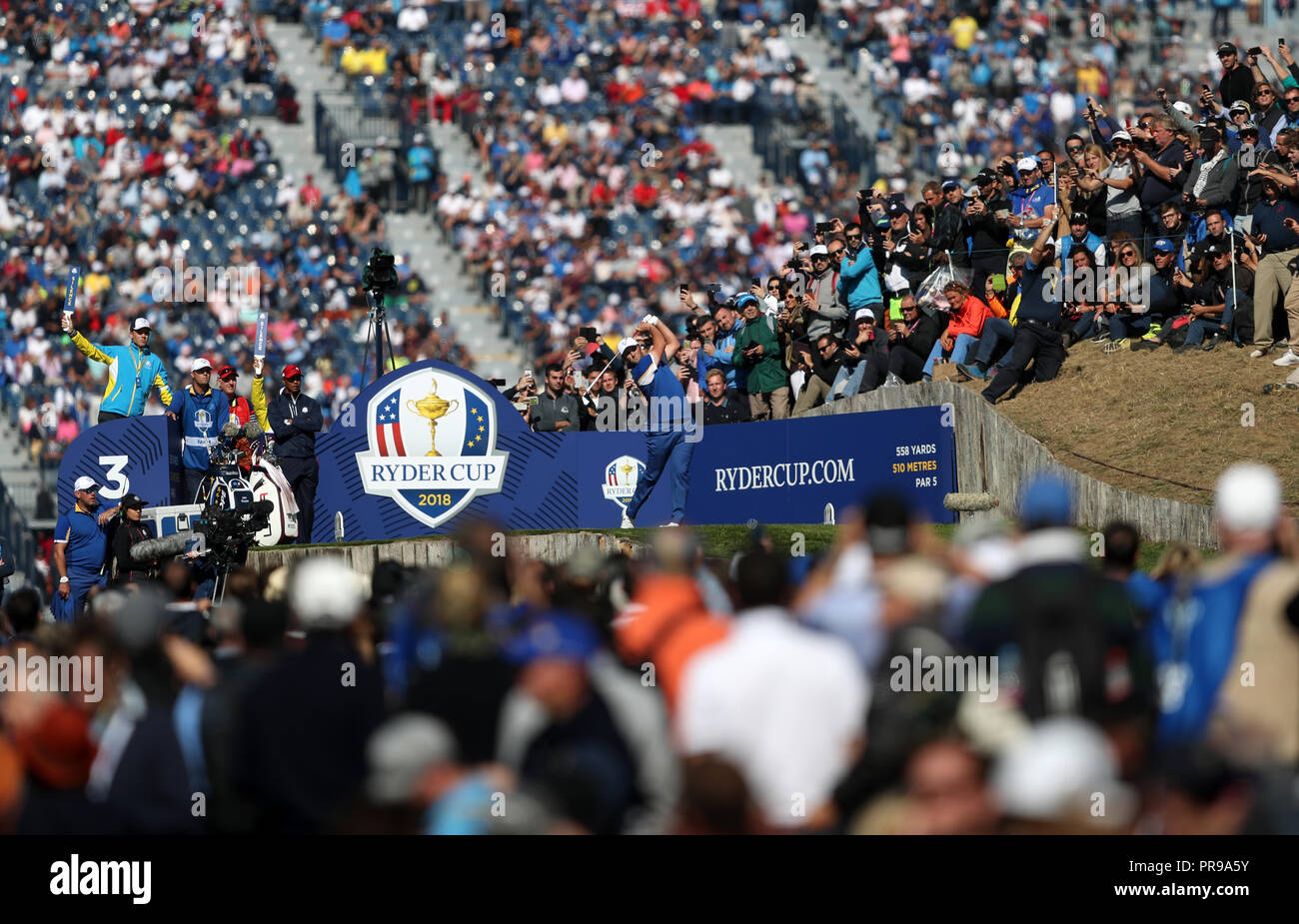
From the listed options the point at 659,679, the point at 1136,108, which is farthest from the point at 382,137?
the point at 659,679

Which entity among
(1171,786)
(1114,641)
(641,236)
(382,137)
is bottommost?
(1171,786)

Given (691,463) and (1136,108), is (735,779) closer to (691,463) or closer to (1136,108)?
(691,463)

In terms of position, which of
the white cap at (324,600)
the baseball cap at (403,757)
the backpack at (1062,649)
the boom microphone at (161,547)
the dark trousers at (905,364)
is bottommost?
the baseball cap at (403,757)

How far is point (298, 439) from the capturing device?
17.6 meters

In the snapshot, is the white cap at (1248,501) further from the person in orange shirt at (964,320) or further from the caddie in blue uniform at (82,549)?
the caddie in blue uniform at (82,549)

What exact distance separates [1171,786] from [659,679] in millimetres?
1976

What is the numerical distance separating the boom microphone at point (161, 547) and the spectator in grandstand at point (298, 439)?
2184 mm

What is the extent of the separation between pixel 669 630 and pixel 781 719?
0.85 m

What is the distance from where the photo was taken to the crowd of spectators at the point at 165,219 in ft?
95.9

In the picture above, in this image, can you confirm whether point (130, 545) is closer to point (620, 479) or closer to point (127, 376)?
point (127, 376)

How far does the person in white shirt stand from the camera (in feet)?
20.5

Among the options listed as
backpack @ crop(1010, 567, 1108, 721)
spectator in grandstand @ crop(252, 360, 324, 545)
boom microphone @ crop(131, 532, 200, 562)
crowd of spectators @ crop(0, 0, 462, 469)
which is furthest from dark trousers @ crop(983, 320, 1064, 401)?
crowd of spectators @ crop(0, 0, 462, 469)

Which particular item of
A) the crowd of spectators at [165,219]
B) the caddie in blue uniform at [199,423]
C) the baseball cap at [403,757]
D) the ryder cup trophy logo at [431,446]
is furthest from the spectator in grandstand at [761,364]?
the baseball cap at [403,757]

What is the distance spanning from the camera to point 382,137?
33.7 metres
